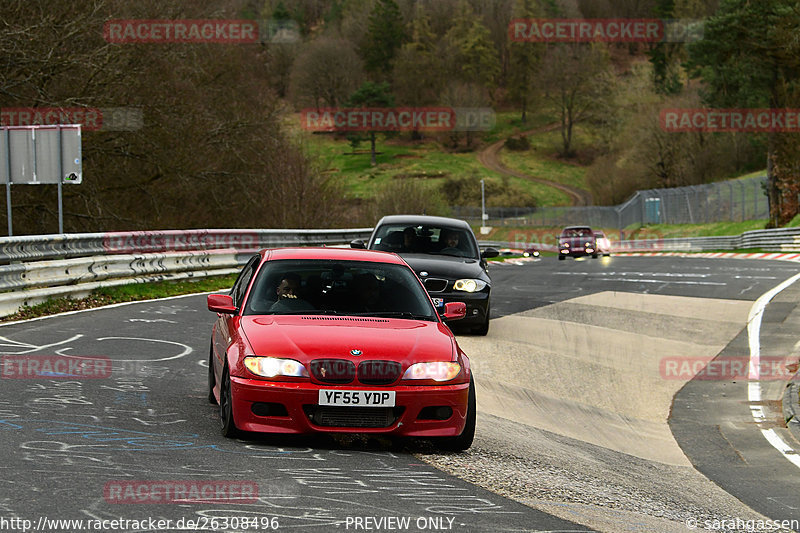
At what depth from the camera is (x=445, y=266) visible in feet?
47.4

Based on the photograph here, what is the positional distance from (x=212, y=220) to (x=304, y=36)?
157444mm

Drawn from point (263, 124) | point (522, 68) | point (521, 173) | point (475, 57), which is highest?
point (475, 57)

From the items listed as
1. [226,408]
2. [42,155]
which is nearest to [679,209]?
[42,155]

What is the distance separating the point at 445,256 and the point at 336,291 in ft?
22.4

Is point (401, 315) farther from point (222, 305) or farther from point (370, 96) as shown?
point (370, 96)

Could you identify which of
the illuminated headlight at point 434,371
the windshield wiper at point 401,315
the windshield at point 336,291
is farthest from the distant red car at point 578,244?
the illuminated headlight at point 434,371

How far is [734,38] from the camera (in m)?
55.5

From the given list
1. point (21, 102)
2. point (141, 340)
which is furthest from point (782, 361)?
point (21, 102)

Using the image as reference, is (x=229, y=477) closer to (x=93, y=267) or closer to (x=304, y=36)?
(x=93, y=267)

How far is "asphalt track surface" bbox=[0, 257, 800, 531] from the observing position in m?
5.27

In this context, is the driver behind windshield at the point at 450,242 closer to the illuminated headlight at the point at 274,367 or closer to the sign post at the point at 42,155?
the sign post at the point at 42,155

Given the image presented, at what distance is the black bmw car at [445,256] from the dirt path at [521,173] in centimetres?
11212

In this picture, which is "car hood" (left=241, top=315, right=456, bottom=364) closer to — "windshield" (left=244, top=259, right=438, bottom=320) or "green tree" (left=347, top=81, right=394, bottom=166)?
"windshield" (left=244, top=259, right=438, bottom=320)

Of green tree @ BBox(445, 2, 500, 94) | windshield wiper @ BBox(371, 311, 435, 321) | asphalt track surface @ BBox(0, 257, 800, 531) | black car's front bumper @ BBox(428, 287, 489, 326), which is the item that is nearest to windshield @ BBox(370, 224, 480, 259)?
black car's front bumper @ BBox(428, 287, 489, 326)
